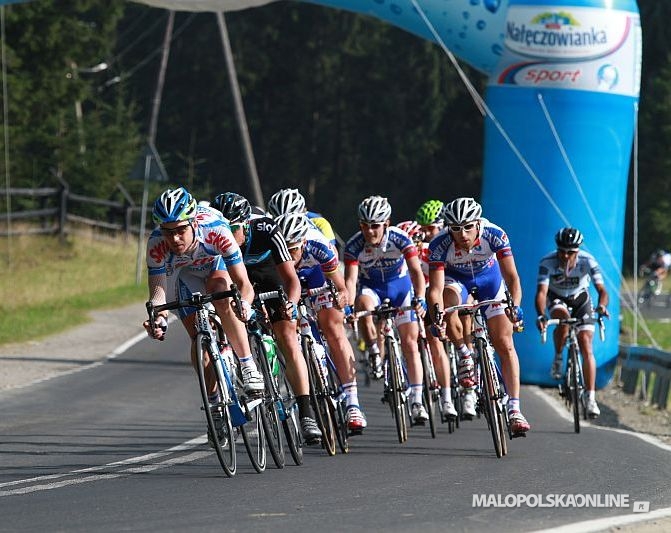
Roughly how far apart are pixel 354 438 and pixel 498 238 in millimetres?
2052

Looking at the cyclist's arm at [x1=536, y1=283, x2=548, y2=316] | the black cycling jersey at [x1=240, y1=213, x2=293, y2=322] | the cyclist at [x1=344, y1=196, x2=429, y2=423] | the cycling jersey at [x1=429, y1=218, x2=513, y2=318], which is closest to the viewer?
the black cycling jersey at [x1=240, y1=213, x2=293, y2=322]

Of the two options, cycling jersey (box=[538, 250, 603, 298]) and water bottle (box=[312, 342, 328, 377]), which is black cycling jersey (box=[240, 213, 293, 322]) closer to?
water bottle (box=[312, 342, 328, 377])

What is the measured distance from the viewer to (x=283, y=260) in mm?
10234

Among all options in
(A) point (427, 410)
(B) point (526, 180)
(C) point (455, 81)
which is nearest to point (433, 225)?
(A) point (427, 410)

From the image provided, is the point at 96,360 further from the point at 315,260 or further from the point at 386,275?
the point at 315,260

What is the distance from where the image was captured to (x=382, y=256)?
1315 centimetres

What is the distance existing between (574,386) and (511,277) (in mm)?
2996

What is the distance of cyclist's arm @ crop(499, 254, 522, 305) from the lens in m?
11.2

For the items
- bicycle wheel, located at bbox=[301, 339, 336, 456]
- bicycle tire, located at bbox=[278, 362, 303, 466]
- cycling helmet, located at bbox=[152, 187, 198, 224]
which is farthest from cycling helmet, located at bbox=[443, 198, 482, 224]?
cycling helmet, located at bbox=[152, 187, 198, 224]

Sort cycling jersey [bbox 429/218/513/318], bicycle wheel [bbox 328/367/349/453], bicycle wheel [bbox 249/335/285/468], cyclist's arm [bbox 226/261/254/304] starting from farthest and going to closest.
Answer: cycling jersey [bbox 429/218/513/318] < bicycle wheel [bbox 328/367/349/453] < bicycle wheel [bbox 249/335/285/468] < cyclist's arm [bbox 226/261/254/304]

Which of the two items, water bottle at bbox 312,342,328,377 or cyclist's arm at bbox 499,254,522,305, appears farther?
cyclist's arm at bbox 499,254,522,305

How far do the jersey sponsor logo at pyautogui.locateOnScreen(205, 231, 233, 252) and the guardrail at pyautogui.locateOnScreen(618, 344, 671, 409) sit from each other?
8353mm

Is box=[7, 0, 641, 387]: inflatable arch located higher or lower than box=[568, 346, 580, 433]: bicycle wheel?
higher

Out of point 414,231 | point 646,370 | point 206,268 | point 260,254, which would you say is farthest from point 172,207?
point 646,370
